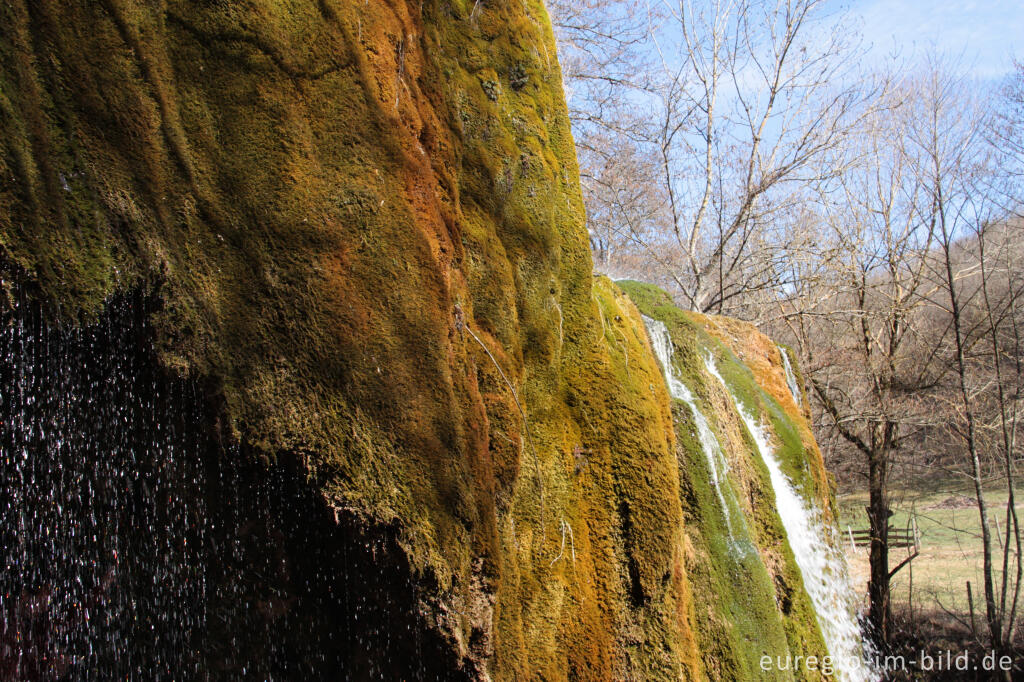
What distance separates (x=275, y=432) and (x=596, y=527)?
61.5 inches

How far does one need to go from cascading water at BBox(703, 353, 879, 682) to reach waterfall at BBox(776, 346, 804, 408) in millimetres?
1857

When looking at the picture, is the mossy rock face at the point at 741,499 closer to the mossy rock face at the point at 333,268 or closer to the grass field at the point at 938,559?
the mossy rock face at the point at 333,268

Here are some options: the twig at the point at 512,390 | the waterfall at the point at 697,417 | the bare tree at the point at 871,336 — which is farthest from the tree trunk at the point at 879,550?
the twig at the point at 512,390

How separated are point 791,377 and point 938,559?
11.0 m

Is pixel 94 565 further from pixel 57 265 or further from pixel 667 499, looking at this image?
pixel 667 499

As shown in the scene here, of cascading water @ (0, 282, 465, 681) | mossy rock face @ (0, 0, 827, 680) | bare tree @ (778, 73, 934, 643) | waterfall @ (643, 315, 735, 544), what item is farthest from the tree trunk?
cascading water @ (0, 282, 465, 681)

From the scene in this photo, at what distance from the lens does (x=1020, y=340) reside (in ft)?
36.8

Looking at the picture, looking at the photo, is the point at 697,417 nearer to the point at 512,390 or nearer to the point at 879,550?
the point at 512,390

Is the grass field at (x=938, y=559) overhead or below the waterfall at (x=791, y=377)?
below

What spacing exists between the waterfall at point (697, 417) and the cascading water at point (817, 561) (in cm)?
88

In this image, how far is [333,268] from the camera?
2320 mm

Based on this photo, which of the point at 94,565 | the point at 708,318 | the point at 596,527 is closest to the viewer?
the point at 94,565

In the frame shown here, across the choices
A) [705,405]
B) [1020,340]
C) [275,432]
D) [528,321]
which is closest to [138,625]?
[275,432]

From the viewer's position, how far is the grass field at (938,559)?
1220 cm
